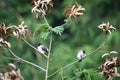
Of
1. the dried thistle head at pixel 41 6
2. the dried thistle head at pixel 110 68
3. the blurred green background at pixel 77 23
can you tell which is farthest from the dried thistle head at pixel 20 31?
the blurred green background at pixel 77 23

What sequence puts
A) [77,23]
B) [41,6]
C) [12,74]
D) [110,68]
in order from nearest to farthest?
[12,74], [110,68], [41,6], [77,23]

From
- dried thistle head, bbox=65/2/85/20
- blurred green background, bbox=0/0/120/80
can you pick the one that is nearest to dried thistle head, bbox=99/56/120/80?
dried thistle head, bbox=65/2/85/20

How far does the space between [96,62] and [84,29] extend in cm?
100

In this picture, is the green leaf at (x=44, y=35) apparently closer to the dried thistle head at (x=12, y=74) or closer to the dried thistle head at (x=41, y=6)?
the dried thistle head at (x=41, y=6)

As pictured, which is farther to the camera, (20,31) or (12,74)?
(20,31)

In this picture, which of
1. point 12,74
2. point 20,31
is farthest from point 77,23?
point 12,74

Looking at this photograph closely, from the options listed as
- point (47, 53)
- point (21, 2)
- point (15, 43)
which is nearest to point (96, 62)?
point (15, 43)

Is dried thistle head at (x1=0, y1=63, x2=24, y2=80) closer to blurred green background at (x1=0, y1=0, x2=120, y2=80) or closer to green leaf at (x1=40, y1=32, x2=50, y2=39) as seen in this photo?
green leaf at (x1=40, y1=32, x2=50, y2=39)

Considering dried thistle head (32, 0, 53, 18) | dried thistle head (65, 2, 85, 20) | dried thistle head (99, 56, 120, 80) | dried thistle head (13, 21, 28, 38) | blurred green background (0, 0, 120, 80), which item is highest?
blurred green background (0, 0, 120, 80)

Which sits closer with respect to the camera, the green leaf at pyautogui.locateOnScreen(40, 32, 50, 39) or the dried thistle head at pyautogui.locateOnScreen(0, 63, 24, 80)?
the dried thistle head at pyautogui.locateOnScreen(0, 63, 24, 80)

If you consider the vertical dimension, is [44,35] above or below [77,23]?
below

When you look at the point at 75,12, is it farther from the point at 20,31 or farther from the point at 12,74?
the point at 12,74

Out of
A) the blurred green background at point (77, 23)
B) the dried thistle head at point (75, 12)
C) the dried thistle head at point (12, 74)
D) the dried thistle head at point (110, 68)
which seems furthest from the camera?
the blurred green background at point (77, 23)

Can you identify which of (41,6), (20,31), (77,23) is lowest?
(20,31)
